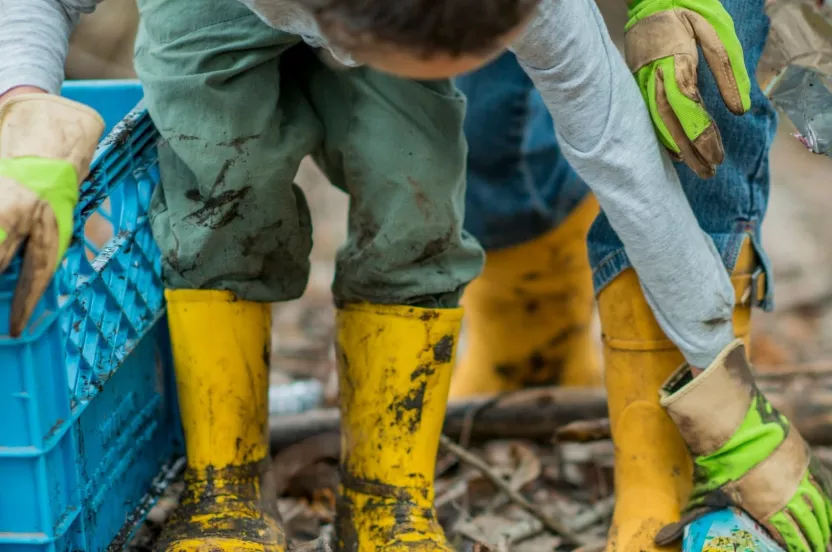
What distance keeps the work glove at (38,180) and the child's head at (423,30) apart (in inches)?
12.6

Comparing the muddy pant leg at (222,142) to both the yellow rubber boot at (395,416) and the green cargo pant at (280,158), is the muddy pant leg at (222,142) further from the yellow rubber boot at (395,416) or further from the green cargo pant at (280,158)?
the yellow rubber boot at (395,416)

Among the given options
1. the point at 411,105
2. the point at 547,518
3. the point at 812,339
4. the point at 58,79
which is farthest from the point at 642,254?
the point at 812,339

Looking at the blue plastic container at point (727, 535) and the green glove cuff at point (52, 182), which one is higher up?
the green glove cuff at point (52, 182)

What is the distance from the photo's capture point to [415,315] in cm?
137

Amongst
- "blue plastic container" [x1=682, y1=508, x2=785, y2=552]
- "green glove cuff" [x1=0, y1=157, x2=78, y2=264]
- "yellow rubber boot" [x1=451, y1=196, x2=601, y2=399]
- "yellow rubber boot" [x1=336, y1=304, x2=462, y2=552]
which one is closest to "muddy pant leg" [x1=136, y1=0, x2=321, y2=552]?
"yellow rubber boot" [x1=336, y1=304, x2=462, y2=552]

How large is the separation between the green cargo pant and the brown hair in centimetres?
37

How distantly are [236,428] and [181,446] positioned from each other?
232mm

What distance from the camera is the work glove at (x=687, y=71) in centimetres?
121

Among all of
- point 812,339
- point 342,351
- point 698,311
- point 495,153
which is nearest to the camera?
point 698,311

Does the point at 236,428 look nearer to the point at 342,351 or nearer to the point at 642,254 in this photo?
the point at 342,351

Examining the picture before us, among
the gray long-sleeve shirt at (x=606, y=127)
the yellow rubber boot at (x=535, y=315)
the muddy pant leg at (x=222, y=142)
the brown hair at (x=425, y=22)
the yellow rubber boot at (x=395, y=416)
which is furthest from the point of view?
the yellow rubber boot at (x=535, y=315)

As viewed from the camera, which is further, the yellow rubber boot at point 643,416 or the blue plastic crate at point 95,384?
the yellow rubber boot at point 643,416

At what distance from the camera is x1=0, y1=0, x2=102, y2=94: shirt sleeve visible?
1.18m

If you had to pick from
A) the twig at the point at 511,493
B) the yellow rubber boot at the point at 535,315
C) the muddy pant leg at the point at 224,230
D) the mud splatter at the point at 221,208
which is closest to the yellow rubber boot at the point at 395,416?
the muddy pant leg at the point at 224,230
